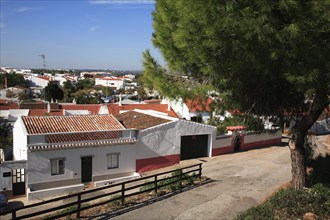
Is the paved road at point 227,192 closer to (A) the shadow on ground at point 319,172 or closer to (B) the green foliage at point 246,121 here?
(A) the shadow on ground at point 319,172

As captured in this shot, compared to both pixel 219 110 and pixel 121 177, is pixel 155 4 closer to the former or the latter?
pixel 219 110

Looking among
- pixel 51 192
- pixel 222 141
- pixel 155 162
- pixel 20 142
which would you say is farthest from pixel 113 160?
pixel 222 141

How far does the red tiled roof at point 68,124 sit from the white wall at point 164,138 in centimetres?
200

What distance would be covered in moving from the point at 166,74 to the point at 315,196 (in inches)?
253

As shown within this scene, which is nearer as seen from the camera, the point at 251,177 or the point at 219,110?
the point at 219,110

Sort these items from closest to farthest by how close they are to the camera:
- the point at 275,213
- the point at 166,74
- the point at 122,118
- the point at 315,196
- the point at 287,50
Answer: the point at 287,50, the point at 275,213, the point at 315,196, the point at 166,74, the point at 122,118

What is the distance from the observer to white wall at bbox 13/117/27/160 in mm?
19391

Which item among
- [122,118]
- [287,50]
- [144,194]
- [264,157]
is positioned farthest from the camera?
[122,118]

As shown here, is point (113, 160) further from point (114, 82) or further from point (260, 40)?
point (114, 82)

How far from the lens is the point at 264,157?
2552 cm

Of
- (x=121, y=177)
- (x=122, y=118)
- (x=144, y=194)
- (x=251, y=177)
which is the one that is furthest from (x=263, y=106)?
(x=122, y=118)

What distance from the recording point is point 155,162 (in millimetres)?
23438

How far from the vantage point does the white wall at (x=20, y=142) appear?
19391mm

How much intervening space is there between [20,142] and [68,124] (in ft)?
10.4
